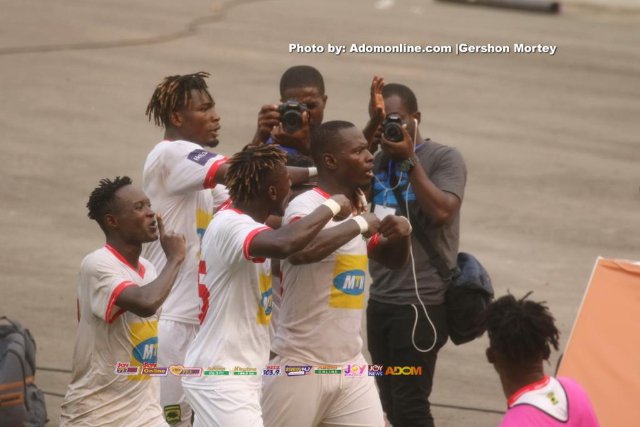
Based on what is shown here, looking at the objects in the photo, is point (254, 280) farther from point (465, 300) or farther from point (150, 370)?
point (465, 300)

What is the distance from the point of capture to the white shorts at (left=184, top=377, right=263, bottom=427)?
6598 millimetres

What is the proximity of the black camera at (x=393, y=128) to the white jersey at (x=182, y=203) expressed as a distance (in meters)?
1.11

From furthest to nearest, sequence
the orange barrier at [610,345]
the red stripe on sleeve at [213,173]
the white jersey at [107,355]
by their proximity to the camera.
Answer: the orange barrier at [610,345] < the red stripe on sleeve at [213,173] < the white jersey at [107,355]

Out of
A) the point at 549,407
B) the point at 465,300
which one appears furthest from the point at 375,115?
the point at 549,407

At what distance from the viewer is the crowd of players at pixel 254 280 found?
6.75 m

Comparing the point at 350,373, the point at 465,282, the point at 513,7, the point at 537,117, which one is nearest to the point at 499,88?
the point at 537,117

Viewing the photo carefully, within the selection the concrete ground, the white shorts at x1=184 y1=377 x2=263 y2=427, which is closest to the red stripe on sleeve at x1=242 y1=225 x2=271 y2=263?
the white shorts at x1=184 y1=377 x2=263 y2=427

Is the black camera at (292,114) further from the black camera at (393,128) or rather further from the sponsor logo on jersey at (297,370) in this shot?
the sponsor logo on jersey at (297,370)

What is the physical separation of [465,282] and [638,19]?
20476mm

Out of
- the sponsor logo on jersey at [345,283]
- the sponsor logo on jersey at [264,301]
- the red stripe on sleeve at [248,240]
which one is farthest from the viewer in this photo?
the sponsor logo on jersey at [345,283]

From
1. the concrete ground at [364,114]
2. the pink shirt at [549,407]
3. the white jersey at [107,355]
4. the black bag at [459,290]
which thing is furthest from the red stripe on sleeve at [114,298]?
the concrete ground at [364,114]

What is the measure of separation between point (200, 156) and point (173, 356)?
1196 millimetres

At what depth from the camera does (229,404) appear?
662 cm

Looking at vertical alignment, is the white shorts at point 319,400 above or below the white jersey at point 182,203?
below
